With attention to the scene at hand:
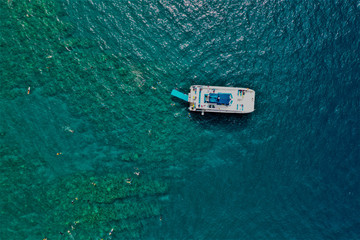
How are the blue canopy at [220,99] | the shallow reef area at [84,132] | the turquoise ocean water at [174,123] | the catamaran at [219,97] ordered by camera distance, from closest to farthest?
1. the blue canopy at [220,99]
2. the catamaran at [219,97]
3. the shallow reef area at [84,132]
4. the turquoise ocean water at [174,123]

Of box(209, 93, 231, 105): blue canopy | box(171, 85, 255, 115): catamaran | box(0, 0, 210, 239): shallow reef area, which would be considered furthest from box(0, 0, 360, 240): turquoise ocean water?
box(209, 93, 231, 105): blue canopy

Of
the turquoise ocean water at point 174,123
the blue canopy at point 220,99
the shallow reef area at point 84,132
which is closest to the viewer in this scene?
the blue canopy at point 220,99

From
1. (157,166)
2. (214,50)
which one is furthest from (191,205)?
(214,50)

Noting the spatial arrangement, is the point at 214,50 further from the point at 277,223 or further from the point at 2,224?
the point at 2,224

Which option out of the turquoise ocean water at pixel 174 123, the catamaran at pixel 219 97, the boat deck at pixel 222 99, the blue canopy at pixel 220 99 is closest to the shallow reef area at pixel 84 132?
the turquoise ocean water at pixel 174 123

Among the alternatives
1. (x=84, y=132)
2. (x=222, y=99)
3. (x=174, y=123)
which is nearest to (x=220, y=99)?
(x=222, y=99)

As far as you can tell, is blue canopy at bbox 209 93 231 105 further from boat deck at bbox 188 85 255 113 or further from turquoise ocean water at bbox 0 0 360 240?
turquoise ocean water at bbox 0 0 360 240

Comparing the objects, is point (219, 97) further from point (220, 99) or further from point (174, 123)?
point (174, 123)

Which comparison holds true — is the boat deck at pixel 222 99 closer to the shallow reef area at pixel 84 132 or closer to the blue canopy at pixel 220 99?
the blue canopy at pixel 220 99
